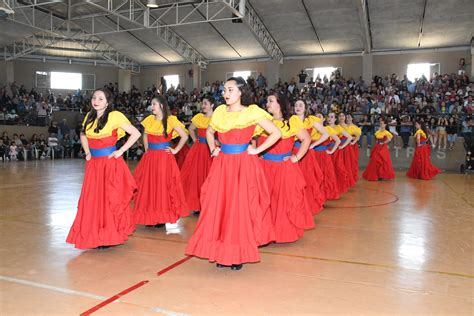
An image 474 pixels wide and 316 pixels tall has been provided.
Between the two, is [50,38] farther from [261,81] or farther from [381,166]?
[381,166]

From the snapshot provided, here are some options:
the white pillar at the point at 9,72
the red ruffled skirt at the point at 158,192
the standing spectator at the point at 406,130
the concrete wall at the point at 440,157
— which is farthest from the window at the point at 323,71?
the red ruffled skirt at the point at 158,192

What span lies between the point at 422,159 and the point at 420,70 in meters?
12.0

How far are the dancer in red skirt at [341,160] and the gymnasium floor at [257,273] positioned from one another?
8.91ft

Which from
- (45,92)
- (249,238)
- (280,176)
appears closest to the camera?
(249,238)

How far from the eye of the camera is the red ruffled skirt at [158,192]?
5.63 metres

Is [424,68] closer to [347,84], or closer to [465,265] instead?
[347,84]

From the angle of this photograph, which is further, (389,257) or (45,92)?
(45,92)

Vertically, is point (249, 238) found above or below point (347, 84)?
below

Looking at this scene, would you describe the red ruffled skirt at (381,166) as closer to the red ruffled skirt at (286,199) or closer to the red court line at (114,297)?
the red ruffled skirt at (286,199)

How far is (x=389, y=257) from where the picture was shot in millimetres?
4516

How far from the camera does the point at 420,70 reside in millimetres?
23047

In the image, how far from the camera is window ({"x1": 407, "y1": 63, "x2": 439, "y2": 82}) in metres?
22.7

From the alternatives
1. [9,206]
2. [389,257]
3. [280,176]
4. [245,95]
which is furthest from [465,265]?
[9,206]

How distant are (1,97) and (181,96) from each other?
9.69 metres
